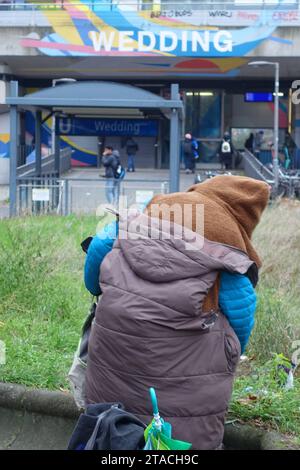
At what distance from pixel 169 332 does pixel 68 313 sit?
3.37m

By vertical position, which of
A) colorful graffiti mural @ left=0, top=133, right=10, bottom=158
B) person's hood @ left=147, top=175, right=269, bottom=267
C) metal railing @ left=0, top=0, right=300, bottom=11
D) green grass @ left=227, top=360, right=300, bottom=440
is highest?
metal railing @ left=0, top=0, right=300, bottom=11

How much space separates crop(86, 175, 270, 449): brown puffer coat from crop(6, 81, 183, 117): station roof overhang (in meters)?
14.3

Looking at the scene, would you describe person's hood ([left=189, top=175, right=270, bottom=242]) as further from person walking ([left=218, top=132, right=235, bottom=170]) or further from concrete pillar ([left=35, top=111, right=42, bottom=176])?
person walking ([left=218, top=132, right=235, bottom=170])

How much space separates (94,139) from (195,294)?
112 ft

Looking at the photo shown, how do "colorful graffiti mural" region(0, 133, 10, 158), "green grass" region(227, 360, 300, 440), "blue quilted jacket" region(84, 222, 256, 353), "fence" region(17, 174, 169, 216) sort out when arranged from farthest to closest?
"colorful graffiti mural" region(0, 133, 10, 158) → "fence" region(17, 174, 169, 216) → "green grass" region(227, 360, 300, 440) → "blue quilted jacket" region(84, 222, 256, 353)

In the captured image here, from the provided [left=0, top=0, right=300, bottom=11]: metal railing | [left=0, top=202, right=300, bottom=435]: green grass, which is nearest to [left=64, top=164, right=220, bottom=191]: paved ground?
[left=0, top=0, right=300, bottom=11]: metal railing

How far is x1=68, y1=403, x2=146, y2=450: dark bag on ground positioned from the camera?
291cm

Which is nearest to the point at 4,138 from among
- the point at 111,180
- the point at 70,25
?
the point at 70,25

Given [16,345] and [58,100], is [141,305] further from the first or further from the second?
[58,100]

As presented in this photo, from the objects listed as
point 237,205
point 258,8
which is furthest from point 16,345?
point 258,8

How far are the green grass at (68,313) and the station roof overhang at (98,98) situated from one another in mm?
7782

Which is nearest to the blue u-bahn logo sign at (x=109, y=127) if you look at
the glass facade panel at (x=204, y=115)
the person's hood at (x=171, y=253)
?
the person's hood at (x=171, y=253)

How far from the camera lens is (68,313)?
625 cm

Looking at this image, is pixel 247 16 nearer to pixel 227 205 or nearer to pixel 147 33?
pixel 147 33
